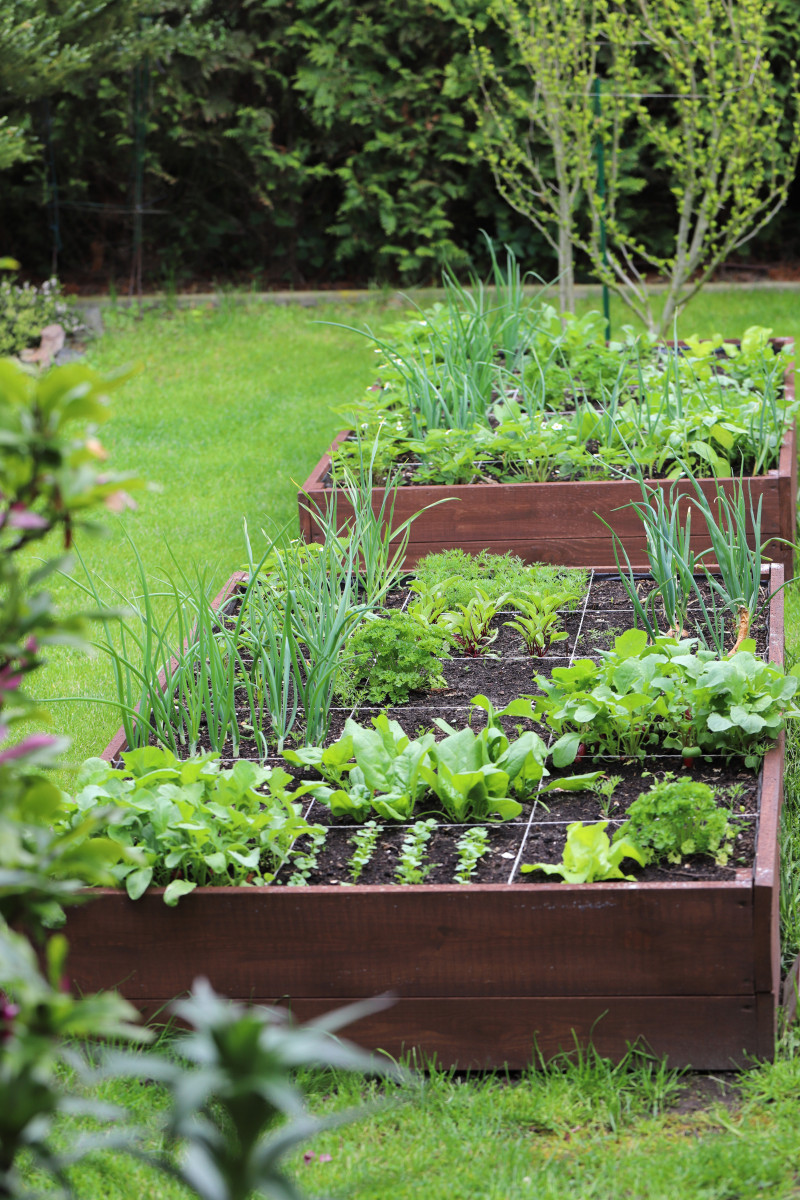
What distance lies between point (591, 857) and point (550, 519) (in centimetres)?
216

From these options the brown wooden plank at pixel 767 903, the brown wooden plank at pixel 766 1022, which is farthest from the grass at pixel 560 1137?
the brown wooden plank at pixel 767 903

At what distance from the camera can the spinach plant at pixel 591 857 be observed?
2297mm

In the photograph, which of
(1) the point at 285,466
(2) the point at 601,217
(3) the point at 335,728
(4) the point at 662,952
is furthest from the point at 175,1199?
(2) the point at 601,217

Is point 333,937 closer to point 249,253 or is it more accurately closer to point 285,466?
point 285,466

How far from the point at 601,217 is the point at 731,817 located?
4.59m

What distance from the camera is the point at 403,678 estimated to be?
3.24m

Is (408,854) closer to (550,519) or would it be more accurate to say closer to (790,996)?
(790,996)

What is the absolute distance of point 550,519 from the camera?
434 cm

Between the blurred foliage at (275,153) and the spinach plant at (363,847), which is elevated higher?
the blurred foliage at (275,153)

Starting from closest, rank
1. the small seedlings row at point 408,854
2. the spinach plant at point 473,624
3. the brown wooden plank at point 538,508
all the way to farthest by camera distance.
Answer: the small seedlings row at point 408,854
the spinach plant at point 473,624
the brown wooden plank at point 538,508

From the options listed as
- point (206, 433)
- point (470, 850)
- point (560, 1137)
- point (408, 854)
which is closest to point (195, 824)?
point (408, 854)

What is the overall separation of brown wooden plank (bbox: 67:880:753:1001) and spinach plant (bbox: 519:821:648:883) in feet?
0.30

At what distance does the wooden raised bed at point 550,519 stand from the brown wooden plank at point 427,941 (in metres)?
2.13

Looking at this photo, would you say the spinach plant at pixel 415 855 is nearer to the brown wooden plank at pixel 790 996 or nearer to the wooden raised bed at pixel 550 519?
the brown wooden plank at pixel 790 996
